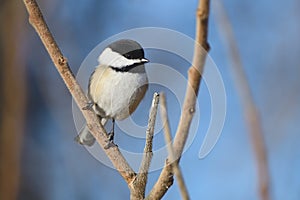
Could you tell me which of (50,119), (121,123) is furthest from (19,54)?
(121,123)

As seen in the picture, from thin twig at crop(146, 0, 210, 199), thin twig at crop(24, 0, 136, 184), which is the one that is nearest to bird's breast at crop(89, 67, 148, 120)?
thin twig at crop(24, 0, 136, 184)

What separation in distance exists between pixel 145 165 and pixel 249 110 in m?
0.22

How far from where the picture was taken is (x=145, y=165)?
461mm

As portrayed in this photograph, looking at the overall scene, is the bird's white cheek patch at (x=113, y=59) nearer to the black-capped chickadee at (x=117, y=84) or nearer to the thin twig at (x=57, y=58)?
the black-capped chickadee at (x=117, y=84)

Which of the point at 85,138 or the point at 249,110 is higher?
the point at 85,138

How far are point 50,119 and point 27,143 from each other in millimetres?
123

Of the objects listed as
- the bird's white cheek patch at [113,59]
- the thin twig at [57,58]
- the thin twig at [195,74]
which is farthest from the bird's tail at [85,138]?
the thin twig at [195,74]

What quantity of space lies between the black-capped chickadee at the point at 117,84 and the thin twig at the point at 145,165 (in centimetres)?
28

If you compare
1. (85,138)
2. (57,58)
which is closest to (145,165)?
(57,58)

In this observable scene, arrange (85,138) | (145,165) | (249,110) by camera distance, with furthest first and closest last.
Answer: (85,138), (145,165), (249,110)

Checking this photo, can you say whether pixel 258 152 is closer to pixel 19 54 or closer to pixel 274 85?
pixel 274 85

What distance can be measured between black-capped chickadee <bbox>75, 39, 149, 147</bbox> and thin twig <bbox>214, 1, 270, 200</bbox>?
46 centimetres

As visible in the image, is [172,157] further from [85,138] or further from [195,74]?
[85,138]

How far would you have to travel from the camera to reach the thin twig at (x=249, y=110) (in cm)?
25
